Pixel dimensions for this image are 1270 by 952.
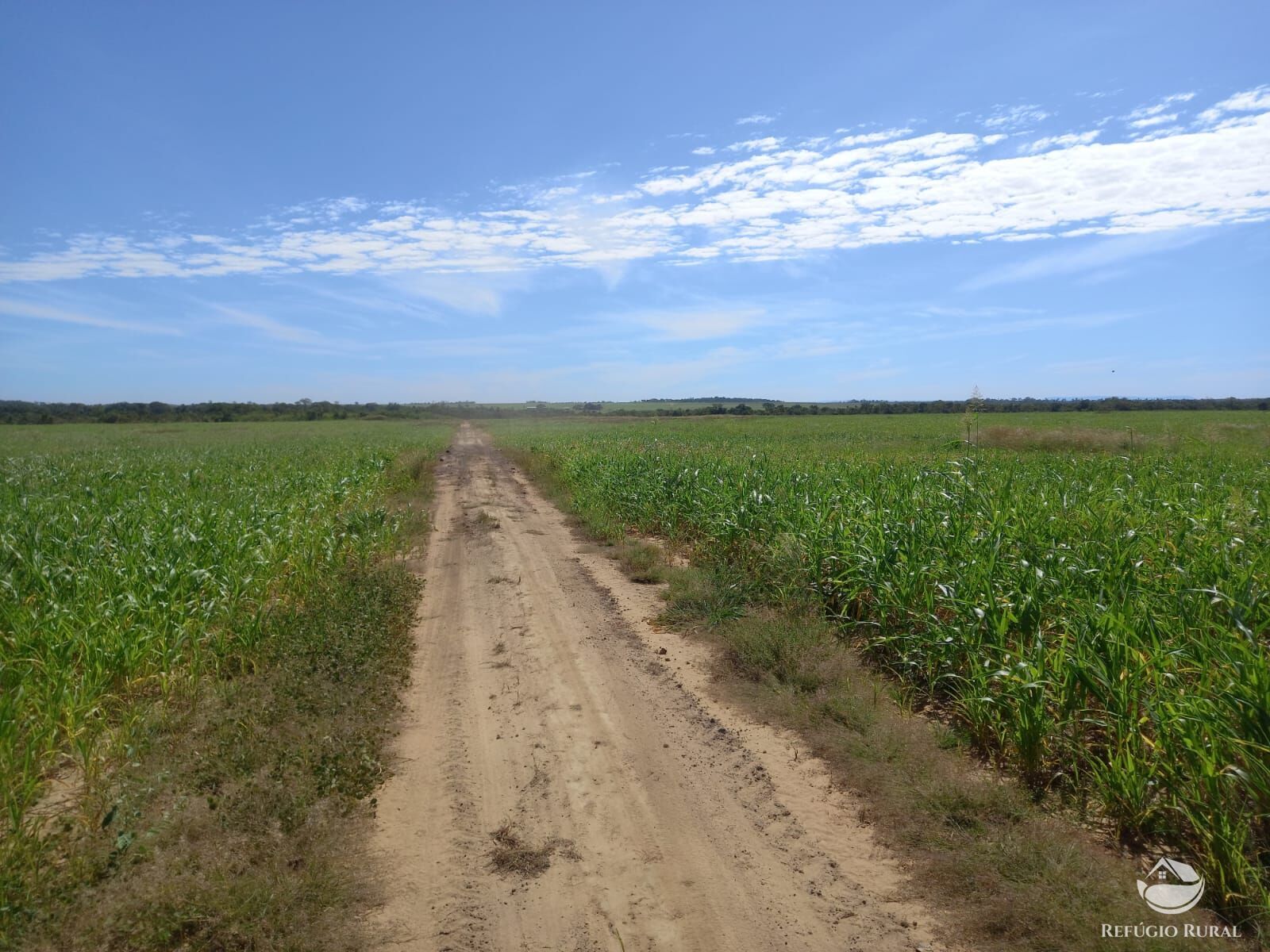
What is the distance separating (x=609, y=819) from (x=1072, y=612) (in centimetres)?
389

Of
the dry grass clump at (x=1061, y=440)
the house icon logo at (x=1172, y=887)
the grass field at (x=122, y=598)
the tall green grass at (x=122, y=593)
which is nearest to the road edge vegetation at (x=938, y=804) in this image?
the house icon logo at (x=1172, y=887)

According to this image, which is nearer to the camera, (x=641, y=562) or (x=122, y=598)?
(x=122, y=598)

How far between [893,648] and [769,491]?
5.21m

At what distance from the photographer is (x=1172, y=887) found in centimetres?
332

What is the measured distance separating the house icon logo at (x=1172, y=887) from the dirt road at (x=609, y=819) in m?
1.05

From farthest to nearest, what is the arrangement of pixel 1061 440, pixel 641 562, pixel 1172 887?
pixel 1061 440 → pixel 641 562 → pixel 1172 887

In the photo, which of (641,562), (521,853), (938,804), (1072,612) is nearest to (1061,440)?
(641,562)

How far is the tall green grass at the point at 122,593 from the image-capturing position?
4.60m

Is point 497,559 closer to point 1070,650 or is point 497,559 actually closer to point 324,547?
point 324,547

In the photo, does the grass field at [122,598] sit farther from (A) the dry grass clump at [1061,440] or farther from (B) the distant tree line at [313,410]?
(B) the distant tree line at [313,410]

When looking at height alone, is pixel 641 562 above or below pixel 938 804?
above

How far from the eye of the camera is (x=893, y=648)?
6.26 m

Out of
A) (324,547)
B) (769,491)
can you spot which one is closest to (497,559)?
(324,547)

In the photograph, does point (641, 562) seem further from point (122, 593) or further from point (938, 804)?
point (938, 804)
